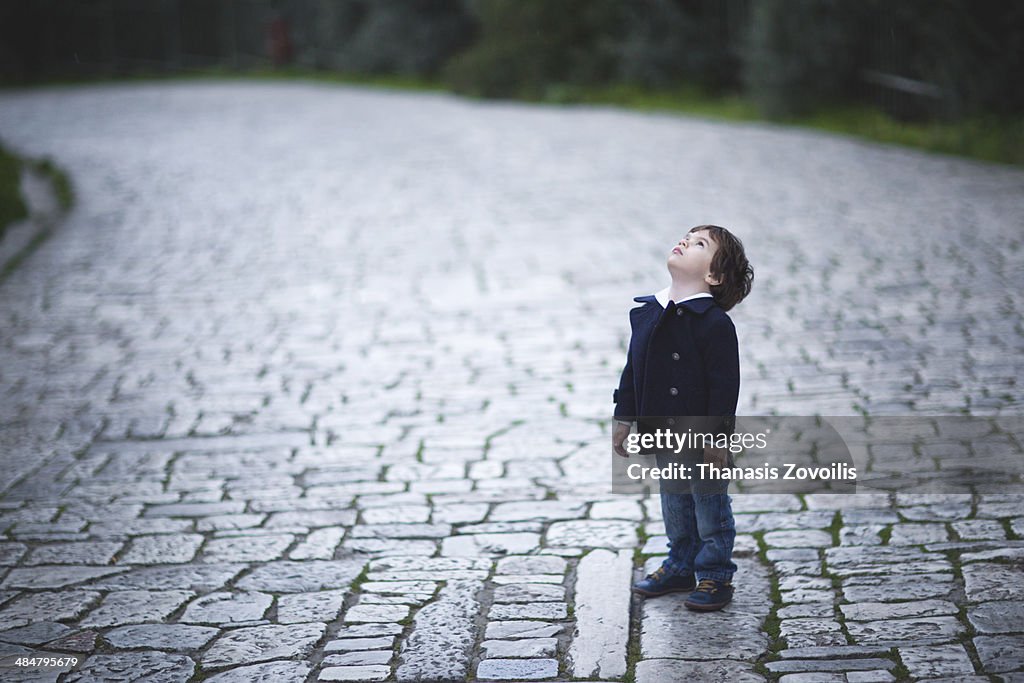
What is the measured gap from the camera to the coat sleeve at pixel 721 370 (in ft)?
12.3

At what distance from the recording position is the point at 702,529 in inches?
159

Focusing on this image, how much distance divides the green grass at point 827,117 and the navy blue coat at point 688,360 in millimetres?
11397

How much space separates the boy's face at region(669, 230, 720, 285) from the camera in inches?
148

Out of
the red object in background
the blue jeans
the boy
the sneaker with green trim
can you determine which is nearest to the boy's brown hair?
the boy

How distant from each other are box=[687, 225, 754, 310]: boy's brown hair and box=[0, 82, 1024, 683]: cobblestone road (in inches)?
41.4

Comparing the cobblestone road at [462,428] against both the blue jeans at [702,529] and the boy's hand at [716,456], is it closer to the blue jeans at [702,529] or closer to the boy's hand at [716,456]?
the blue jeans at [702,529]

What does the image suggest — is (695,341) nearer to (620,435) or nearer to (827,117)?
(620,435)

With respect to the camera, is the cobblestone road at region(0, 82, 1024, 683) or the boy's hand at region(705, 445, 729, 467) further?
the cobblestone road at region(0, 82, 1024, 683)

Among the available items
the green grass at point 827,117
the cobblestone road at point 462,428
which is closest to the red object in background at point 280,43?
the green grass at point 827,117

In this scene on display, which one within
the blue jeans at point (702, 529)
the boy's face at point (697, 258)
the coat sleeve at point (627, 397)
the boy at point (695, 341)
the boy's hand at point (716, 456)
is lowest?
the blue jeans at point (702, 529)

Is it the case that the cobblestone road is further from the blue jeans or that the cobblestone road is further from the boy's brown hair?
the boy's brown hair

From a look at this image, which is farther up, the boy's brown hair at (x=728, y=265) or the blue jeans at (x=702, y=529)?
the boy's brown hair at (x=728, y=265)

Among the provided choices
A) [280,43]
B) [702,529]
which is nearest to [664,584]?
[702,529]

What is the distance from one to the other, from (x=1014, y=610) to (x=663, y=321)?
1.41m
